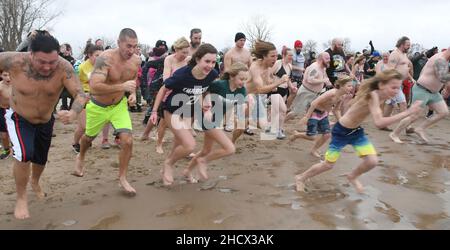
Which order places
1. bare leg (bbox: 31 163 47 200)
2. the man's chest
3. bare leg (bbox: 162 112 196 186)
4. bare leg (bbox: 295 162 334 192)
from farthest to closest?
bare leg (bbox: 162 112 196 186) → bare leg (bbox: 295 162 334 192) → the man's chest → bare leg (bbox: 31 163 47 200)

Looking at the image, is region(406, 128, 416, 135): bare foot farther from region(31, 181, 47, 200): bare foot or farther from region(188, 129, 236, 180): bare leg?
region(31, 181, 47, 200): bare foot

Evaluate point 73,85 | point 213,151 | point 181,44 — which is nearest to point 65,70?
point 73,85

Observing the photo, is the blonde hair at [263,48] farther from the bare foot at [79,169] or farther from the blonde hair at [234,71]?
the bare foot at [79,169]

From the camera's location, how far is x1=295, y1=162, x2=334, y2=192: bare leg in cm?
492

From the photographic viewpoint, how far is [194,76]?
511cm

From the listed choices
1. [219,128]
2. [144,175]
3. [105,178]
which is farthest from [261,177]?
[105,178]

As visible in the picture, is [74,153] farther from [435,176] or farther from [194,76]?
[435,176]

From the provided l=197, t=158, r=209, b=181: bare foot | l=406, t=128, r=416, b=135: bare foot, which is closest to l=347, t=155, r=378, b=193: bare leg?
l=197, t=158, r=209, b=181: bare foot

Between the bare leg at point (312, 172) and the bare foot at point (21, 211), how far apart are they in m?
2.92

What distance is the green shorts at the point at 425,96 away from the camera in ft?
26.0

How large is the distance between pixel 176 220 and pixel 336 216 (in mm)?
1540

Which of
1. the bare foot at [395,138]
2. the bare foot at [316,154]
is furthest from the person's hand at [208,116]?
the bare foot at [395,138]

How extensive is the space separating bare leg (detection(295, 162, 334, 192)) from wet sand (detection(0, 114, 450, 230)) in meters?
0.13

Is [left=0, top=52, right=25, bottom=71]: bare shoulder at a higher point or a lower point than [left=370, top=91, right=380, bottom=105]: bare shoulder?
higher
